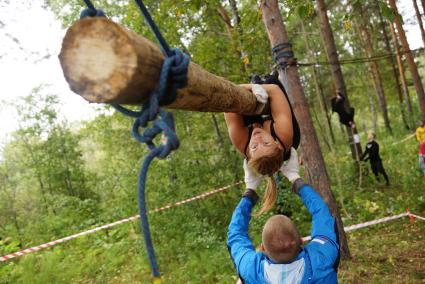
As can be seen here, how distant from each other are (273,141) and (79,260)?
633cm

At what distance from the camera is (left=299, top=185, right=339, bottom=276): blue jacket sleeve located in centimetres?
219

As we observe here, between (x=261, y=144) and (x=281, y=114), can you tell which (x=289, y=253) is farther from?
(x=281, y=114)

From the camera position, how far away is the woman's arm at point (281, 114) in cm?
265

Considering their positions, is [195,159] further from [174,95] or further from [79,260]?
[174,95]

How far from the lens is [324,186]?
15.5ft

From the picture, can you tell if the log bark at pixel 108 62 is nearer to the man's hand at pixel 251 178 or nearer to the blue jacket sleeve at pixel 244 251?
the blue jacket sleeve at pixel 244 251

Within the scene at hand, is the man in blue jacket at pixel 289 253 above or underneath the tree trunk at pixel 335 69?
underneath

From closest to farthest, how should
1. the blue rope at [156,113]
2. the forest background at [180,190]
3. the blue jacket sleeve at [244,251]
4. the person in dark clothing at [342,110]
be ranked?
the blue rope at [156,113], the blue jacket sleeve at [244,251], the forest background at [180,190], the person in dark clothing at [342,110]

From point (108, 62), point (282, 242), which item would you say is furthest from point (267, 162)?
point (108, 62)

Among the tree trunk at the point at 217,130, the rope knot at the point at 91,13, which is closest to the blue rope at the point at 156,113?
the rope knot at the point at 91,13

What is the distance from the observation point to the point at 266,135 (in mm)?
2549

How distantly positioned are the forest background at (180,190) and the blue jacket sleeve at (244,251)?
1.77 metres

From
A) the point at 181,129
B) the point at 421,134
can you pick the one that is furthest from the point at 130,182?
the point at 421,134

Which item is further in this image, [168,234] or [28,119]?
[28,119]
